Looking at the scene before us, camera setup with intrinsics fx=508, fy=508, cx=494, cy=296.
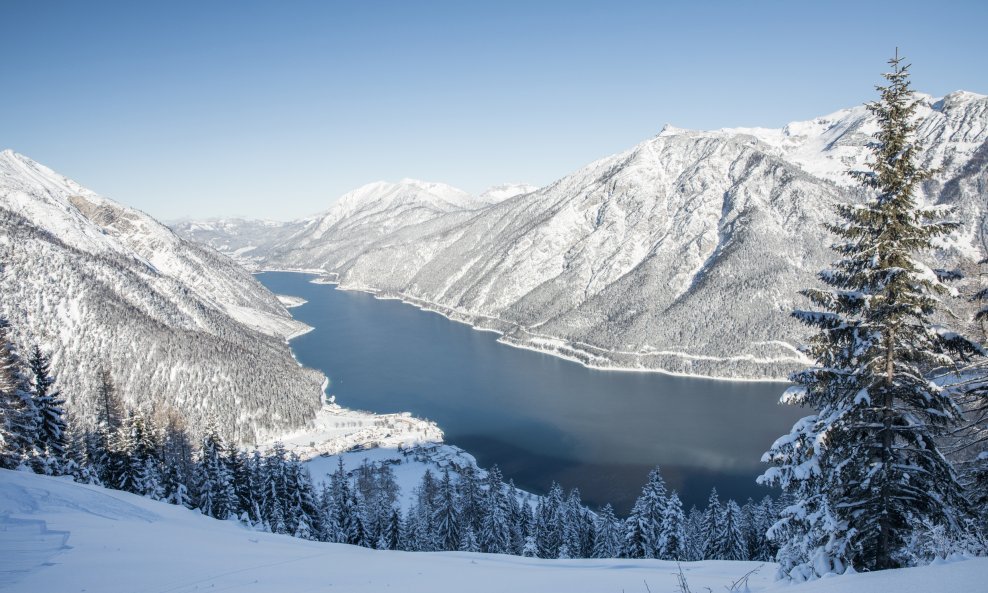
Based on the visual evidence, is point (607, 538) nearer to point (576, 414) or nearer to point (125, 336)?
point (576, 414)

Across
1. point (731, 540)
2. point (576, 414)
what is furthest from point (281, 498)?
point (576, 414)

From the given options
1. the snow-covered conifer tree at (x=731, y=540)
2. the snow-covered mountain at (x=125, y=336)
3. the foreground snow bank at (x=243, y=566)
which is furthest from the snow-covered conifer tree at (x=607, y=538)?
the snow-covered mountain at (x=125, y=336)

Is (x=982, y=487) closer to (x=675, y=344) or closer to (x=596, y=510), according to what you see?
(x=596, y=510)

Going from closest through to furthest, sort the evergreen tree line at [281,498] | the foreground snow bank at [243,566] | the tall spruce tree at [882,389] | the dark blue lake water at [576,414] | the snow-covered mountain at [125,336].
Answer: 1. the foreground snow bank at [243,566]
2. the tall spruce tree at [882,389]
3. the evergreen tree line at [281,498]
4. the dark blue lake water at [576,414]
5. the snow-covered mountain at [125,336]

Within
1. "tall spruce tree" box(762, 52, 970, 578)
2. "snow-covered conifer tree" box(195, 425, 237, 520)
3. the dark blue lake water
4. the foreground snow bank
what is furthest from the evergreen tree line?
the dark blue lake water

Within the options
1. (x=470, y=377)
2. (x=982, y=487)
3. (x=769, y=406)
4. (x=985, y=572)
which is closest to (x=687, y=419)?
(x=769, y=406)

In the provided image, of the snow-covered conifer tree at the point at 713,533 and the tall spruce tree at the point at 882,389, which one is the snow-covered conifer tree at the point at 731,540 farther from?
the tall spruce tree at the point at 882,389
